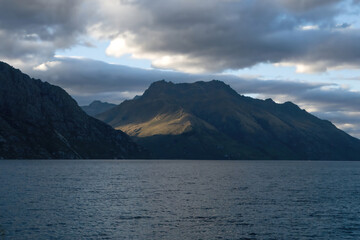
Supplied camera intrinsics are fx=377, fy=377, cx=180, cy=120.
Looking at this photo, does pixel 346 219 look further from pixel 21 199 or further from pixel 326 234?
pixel 21 199

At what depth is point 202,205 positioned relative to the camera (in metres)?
91.2

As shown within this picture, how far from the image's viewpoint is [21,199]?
9344 centimetres

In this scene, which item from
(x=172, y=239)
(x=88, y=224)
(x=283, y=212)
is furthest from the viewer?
(x=283, y=212)

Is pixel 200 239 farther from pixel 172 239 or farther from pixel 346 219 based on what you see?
pixel 346 219

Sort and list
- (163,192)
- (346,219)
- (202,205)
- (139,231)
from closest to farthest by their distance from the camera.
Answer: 1. (139,231)
2. (346,219)
3. (202,205)
4. (163,192)

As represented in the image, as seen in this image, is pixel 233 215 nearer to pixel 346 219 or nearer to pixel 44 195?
pixel 346 219

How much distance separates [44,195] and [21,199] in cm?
1015

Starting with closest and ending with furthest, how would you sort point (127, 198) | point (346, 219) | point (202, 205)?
point (346, 219), point (202, 205), point (127, 198)

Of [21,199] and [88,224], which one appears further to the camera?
[21,199]

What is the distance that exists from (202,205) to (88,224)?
32.7 m

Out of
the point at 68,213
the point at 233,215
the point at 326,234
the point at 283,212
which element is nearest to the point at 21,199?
the point at 68,213

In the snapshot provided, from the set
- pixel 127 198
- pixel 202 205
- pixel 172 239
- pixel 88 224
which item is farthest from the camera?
pixel 127 198

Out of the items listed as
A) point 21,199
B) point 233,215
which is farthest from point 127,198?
point 233,215

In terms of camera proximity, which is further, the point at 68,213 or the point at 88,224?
the point at 68,213
